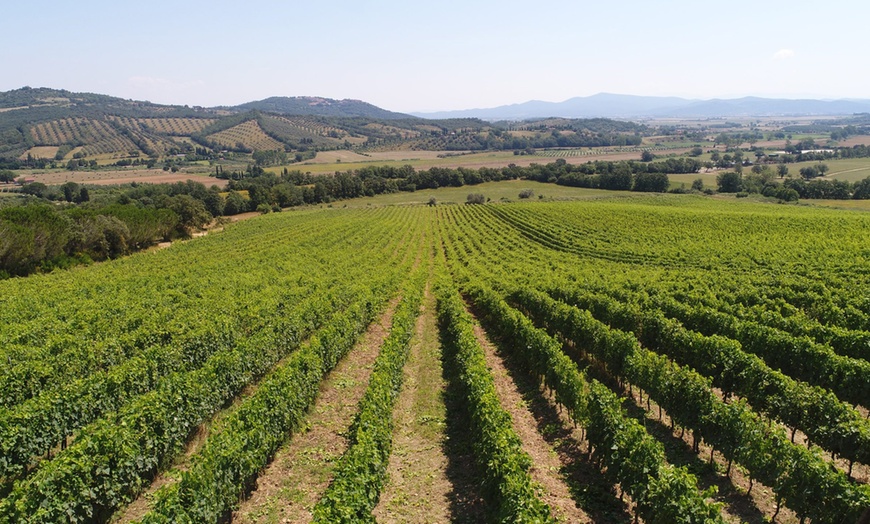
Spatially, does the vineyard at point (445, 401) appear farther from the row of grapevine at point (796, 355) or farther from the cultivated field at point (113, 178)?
the cultivated field at point (113, 178)

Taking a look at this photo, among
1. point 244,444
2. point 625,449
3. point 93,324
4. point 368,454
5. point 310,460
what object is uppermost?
point 93,324

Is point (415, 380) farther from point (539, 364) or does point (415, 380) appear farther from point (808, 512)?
point (808, 512)

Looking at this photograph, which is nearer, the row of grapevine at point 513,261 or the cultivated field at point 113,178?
the row of grapevine at point 513,261

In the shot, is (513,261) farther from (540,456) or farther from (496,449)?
(496,449)

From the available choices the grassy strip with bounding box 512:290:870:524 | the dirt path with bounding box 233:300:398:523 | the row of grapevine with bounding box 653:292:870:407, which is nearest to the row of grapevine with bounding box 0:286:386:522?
the dirt path with bounding box 233:300:398:523

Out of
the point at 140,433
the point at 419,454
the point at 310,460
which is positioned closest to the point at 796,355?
the point at 419,454

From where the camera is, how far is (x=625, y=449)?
13.1 m

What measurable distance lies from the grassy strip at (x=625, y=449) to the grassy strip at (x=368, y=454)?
647 cm

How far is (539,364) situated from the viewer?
21.4 meters

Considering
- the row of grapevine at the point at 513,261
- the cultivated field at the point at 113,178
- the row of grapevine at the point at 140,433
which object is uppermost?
the cultivated field at the point at 113,178

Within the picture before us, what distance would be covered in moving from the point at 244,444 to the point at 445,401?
869cm

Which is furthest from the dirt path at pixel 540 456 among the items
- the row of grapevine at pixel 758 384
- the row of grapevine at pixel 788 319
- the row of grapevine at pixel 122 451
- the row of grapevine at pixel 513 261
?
the row of grapevine at pixel 788 319

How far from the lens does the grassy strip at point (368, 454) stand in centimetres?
1133

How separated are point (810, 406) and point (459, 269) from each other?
37.9 metres
